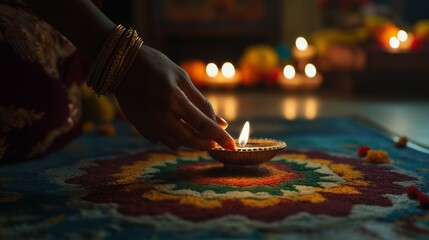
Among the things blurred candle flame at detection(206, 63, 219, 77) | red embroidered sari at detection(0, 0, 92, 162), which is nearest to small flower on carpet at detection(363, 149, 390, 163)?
red embroidered sari at detection(0, 0, 92, 162)

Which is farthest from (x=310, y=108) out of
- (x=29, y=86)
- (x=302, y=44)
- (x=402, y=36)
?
(x=29, y=86)

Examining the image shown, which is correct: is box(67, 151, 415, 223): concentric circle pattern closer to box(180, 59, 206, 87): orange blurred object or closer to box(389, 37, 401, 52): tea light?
box(389, 37, 401, 52): tea light

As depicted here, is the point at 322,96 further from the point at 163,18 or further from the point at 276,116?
the point at 163,18

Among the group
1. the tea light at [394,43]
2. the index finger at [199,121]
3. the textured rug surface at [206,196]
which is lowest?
the textured rug surface at [206,196]

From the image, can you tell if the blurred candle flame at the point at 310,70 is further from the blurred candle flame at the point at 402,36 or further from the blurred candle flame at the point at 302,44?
the blurred candle flame at the point at 402,36

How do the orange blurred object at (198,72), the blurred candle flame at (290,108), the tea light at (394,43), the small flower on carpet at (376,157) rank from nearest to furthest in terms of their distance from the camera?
the small flower on carpet at (376,157) → the blurred candle flame at (290,108) → the tea light at (394,43) → the orange blurred object at (198,72)

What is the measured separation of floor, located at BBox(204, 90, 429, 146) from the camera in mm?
1896

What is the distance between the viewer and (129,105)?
866 millimetres

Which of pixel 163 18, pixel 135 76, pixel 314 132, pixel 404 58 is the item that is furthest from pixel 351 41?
pixel 135 76

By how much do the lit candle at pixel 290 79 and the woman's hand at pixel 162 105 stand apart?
8.15 feet

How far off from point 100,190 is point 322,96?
7.39ft

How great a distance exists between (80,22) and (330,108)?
1.70 metres

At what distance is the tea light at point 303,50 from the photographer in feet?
11.7

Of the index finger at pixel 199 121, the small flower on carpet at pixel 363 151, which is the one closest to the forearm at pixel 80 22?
the index finger at pixel 199 121
